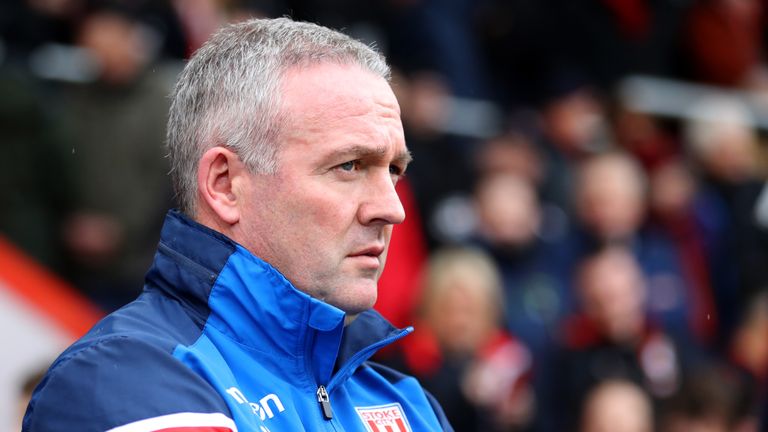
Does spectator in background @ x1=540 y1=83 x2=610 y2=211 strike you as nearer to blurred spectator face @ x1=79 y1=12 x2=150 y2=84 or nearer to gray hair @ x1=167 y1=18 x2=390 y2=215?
blurred spectator face @ x1=79 y1=12 x2=150 y2=84

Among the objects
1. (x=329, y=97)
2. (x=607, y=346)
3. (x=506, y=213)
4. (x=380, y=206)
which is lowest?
(x=607, y=346)

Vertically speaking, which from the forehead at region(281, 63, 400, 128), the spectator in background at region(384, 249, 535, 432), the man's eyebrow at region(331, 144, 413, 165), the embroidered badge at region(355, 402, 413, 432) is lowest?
the spectator in background at region(384, 249, 535, 432)

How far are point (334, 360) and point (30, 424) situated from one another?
1.99ft

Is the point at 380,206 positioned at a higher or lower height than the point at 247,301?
higher

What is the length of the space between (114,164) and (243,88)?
4627mm

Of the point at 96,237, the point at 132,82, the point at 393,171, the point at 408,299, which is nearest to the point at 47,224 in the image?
the point at 96,237

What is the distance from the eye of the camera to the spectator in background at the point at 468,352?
6715 mm

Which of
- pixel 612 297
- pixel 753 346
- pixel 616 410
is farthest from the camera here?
pixel 753 346

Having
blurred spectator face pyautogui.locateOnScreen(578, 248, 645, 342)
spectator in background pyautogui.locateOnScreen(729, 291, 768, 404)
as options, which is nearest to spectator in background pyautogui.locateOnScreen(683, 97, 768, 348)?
spectator in background pyautogui.locateOnScreen(729, 291, 768, 404)

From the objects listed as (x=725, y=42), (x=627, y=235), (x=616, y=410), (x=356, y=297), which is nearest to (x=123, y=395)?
(x=356, y=297)

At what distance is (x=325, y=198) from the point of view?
2.70 meters

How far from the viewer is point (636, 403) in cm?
679

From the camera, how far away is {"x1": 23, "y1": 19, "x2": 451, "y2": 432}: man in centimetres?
256

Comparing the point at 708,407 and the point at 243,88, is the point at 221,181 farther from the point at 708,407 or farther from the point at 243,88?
the point at 708,407
